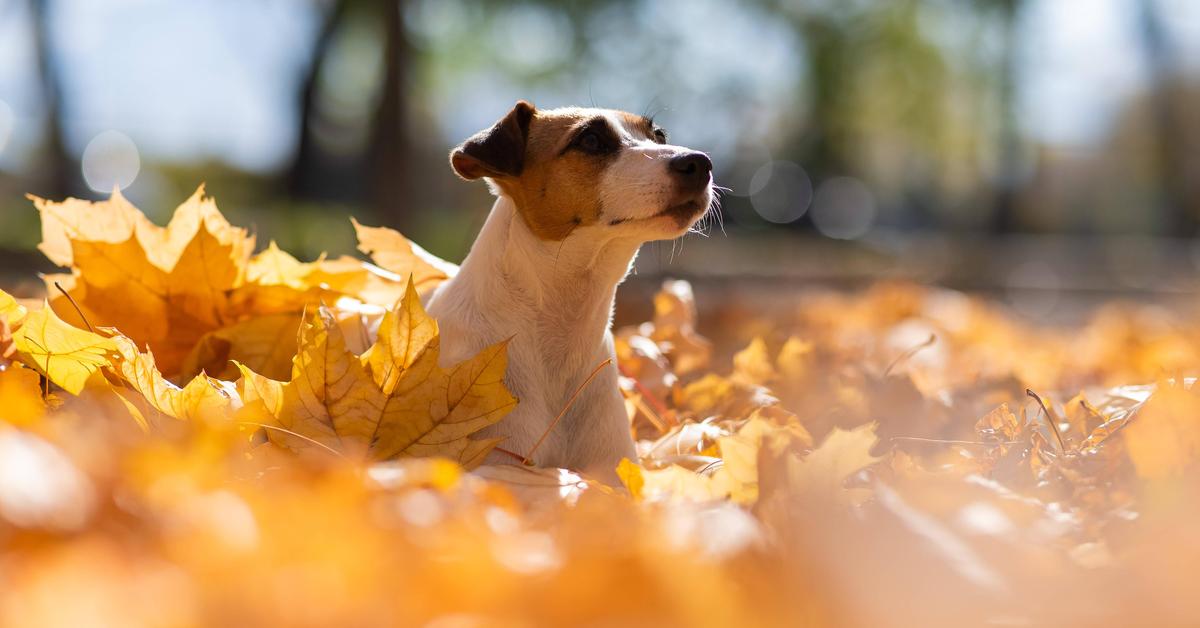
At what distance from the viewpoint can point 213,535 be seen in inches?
33.5

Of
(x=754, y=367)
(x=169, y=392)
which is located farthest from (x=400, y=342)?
(x=754, y=367)

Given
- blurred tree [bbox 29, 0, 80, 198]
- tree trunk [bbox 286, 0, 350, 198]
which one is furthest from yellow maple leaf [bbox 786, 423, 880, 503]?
tree trunk [bbox 286, 0, 350, 198]

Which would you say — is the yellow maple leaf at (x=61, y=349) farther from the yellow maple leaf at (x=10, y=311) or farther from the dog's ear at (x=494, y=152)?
the dog's ear at (x=494, y=152)

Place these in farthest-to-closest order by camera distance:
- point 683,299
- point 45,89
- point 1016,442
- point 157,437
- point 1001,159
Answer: point 1001,159 → point 45,89 → point 683,299 → point 1016,442 → point 157,437

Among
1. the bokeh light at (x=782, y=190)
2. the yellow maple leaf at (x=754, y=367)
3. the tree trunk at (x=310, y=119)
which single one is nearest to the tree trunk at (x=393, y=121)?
the tree trunk at (x=310, y=119)

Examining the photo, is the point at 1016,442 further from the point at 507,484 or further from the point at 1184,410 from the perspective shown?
the point at 507,484

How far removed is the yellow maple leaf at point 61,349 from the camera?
146cm

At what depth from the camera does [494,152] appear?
2156 mm

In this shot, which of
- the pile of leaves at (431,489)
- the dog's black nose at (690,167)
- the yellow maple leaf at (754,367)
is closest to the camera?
the pile of leaves at (431,489)

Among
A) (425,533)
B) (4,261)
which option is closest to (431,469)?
(425,533)

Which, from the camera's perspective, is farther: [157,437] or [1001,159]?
[1001,159]

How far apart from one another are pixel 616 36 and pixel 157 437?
487 inches

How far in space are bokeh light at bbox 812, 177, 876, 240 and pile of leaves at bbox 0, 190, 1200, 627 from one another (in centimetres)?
1841

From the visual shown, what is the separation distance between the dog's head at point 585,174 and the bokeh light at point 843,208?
18.0 m
